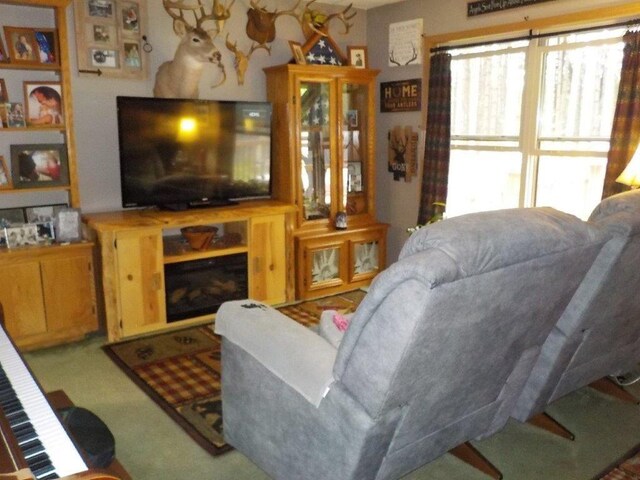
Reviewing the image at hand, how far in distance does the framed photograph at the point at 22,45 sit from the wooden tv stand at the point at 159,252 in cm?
104

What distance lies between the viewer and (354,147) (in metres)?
4.84

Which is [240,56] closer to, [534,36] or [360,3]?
[360,3]

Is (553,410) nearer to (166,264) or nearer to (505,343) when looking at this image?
(505,343)

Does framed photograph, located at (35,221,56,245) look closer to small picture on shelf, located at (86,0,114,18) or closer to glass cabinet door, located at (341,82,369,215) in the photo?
small picture on shelf, located at (86,0,114,18)

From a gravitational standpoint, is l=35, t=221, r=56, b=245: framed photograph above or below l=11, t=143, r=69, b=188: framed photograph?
below

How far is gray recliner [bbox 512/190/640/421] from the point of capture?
2041mm

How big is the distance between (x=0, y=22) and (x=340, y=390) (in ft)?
10.5

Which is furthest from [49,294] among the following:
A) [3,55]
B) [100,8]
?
[100,8]

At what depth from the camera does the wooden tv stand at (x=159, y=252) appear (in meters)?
3.57

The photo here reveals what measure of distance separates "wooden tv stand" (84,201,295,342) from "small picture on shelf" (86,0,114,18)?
134cm

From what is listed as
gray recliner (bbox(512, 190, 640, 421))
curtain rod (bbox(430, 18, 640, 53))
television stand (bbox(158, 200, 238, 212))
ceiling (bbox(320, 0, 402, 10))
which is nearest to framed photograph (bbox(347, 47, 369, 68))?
ceiling (bbox(320, 0, 402, 10))

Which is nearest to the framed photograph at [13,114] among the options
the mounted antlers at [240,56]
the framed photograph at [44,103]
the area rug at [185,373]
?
the framed photograph at [44,103]

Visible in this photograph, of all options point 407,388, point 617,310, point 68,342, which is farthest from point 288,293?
point 407,388

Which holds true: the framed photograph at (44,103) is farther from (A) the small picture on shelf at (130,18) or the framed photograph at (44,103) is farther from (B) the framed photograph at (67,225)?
(A) the small picture on shelf at (130,18)
